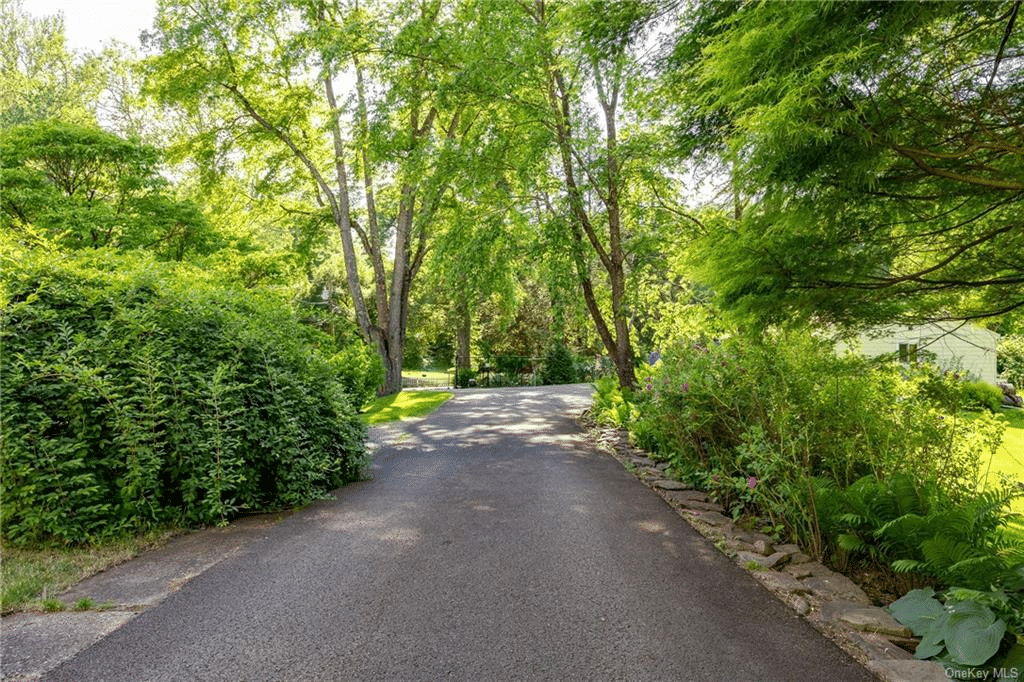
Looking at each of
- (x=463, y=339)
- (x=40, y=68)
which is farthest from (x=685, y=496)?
(x=40, y=68)

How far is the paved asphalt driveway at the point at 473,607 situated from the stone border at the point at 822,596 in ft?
0.34

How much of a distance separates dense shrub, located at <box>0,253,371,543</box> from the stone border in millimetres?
3981

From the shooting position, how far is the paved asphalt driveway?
8.54 feet

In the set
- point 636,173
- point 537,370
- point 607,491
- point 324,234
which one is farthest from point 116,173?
point 537,370

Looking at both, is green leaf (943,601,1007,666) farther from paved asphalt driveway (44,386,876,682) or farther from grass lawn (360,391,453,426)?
grass lawn (360,391,453,426)

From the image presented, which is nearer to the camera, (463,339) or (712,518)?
(712,518)

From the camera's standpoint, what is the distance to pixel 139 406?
4.64 meters

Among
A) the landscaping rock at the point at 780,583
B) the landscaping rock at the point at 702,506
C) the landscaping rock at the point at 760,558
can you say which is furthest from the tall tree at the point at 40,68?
the landscaping rock at the point at 780,583

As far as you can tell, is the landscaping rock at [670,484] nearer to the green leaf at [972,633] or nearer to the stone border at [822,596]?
the stone border at [822,596]

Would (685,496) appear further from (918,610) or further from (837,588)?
(918,610)

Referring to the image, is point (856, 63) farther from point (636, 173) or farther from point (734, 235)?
point (636, 173)

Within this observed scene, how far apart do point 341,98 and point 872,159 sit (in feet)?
50.1

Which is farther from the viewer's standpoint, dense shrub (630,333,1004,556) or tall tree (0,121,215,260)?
tall tree (0,121,215,260)

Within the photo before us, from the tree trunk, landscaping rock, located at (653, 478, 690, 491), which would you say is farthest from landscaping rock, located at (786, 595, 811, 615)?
the tree trunk
